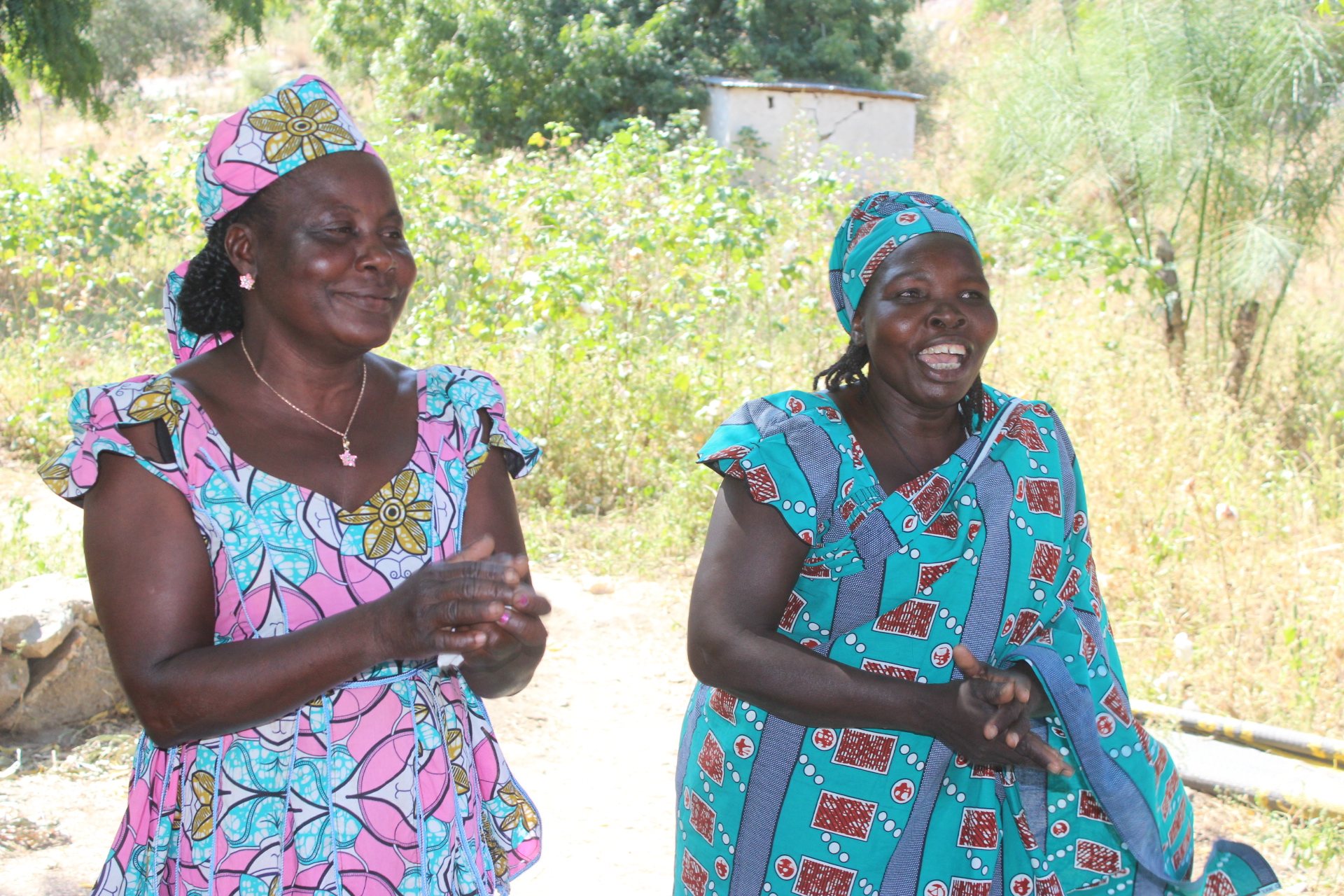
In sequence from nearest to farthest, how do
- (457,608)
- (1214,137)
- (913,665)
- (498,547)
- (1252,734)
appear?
(457,608) → (498,547) → (913,665) → (1252,734) → (1214,137)

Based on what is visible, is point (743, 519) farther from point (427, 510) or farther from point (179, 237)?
point (179, 237)

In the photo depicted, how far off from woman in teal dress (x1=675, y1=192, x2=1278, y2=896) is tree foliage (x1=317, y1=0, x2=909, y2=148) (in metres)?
14.4

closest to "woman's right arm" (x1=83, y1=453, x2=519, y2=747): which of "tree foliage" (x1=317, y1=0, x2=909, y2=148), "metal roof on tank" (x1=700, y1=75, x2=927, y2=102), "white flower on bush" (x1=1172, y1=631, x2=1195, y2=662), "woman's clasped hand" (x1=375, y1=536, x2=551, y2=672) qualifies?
"woman's clasped hand" (x1=375, y1=536, x2=551, y2=672)

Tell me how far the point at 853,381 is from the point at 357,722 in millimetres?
1104

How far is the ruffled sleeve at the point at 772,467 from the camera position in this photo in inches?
70.5

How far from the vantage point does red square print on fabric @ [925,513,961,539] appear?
183 centimetres

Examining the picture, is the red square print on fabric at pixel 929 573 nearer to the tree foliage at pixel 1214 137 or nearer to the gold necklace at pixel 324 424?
the gold necklace at pixel 324 424

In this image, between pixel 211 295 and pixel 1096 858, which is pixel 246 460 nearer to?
pixel 211 295

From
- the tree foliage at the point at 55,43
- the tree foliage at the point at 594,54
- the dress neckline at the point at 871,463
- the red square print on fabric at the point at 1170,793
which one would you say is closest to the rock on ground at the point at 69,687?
the tree foliage at the point at 55,43

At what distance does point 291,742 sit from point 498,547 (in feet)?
1.28

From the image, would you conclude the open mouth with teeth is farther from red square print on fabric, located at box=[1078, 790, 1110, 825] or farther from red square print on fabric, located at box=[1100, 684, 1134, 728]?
red square print on fabric, located at box=[1078, 790, 1110, 825]

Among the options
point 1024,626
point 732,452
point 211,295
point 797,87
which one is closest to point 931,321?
point 732,452

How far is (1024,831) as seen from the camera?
5.93 ft

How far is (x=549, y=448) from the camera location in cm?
600
